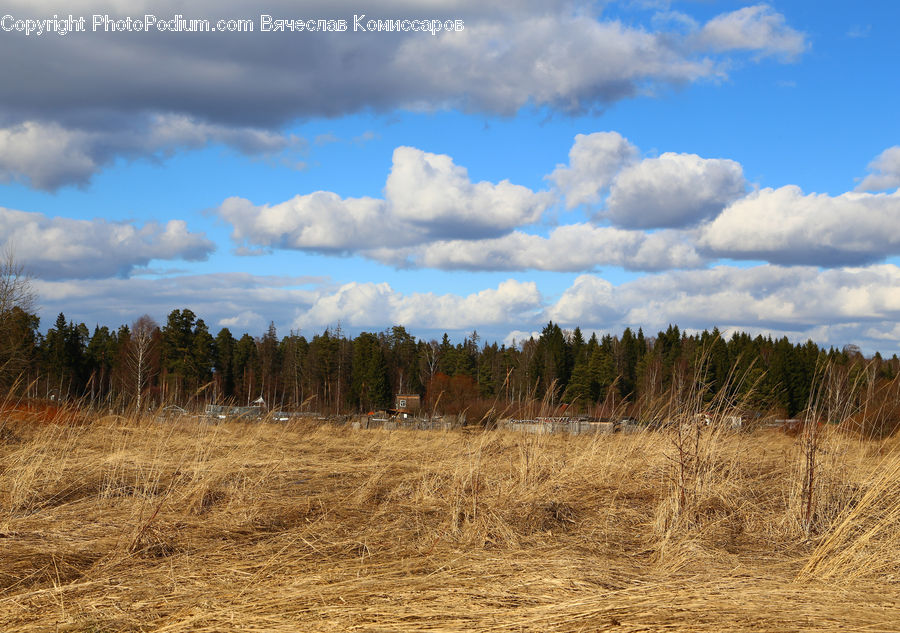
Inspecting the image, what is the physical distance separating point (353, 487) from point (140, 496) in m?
2.05

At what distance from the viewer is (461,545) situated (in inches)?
187

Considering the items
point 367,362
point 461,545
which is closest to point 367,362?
point 367,362

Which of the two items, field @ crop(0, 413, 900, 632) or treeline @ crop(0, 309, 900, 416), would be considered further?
treeline @ crop(0, 309, 900, 416)

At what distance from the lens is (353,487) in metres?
7.12

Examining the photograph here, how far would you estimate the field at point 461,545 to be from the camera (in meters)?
3.26

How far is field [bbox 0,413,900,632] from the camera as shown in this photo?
3.26 m

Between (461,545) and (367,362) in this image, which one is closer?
(461,545)

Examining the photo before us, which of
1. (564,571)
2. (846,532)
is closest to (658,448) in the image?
(846,532)

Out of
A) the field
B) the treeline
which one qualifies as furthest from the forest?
the field

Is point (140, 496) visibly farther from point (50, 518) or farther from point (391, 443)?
point (391, 443)

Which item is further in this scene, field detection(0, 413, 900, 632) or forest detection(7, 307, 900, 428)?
forest detection(7, 307, 900, 428)

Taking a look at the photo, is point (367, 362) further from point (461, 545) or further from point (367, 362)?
point (461, 545)

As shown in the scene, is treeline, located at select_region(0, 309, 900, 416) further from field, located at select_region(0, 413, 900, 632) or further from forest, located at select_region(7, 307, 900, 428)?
field, located at select_region(0, 413, 900, 632)

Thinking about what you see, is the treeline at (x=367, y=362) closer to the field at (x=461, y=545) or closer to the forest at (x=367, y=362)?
the forest at (x=367, y=362)
